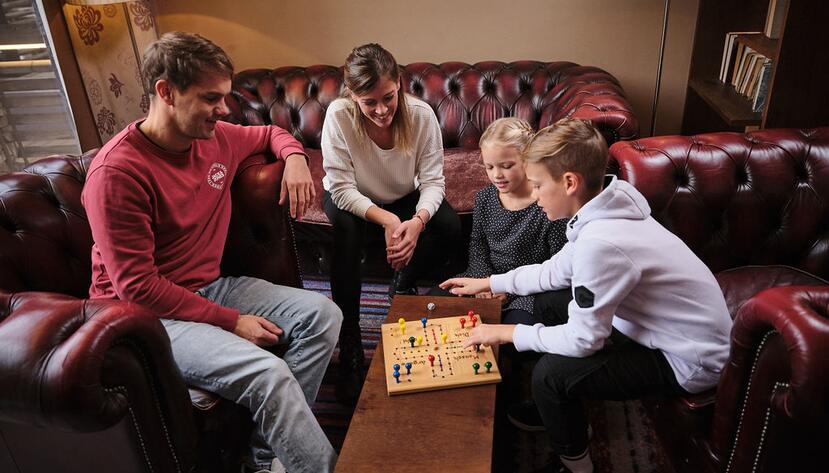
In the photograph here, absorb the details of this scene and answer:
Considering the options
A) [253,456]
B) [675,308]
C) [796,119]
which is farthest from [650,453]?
[796,119]

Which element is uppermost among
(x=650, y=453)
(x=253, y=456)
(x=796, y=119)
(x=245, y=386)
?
(x=796, y=119)

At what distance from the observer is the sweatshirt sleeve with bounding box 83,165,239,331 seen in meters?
1.35

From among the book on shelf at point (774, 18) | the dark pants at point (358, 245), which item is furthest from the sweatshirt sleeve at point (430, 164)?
the book on shelf at point (774, 18)

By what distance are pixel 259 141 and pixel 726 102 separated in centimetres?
188

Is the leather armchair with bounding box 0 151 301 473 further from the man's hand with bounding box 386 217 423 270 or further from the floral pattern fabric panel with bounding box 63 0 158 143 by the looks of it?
the floral pattern fabric panel with bounding box 63 0 158 143

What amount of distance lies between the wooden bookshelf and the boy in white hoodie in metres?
0.98

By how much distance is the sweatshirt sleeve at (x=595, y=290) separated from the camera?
1.23m

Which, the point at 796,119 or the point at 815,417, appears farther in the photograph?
the point at 796,119

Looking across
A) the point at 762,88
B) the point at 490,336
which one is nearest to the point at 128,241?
the point at 490,336

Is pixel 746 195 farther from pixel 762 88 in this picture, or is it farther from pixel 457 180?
pixel 457 180

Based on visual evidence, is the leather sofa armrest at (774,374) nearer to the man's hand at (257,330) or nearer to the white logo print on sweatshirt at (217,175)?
the man's hand at (257,330)

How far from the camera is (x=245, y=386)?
1.35 metres

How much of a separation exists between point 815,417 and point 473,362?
63 centimetres

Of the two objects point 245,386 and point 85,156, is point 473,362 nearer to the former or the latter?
point 245,386
